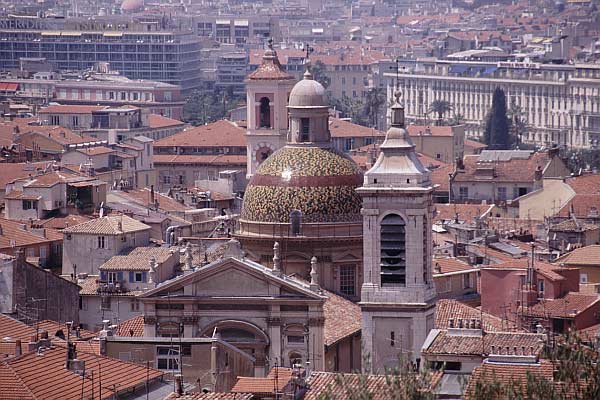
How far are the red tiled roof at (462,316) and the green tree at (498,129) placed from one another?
97132mm

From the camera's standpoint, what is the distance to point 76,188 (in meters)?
86.5

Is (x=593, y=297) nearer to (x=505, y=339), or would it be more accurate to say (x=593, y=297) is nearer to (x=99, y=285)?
(x=99, y=285)

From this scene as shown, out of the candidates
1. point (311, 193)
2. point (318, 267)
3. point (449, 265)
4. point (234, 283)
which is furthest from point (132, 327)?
point (449, 265)

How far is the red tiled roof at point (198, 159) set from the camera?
12300 cm

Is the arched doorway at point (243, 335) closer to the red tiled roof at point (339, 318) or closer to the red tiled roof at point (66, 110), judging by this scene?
the red tiled roof at point (339, 318)

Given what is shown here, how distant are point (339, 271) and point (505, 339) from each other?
16337 millimetres

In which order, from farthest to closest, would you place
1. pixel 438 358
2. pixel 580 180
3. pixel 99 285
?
pixel 580 180, pixel 99 285, pixel 438 358

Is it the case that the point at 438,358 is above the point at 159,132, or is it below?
above

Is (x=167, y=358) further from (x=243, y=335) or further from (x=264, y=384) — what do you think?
(x=243, y=335)

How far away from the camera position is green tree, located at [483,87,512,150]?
167m

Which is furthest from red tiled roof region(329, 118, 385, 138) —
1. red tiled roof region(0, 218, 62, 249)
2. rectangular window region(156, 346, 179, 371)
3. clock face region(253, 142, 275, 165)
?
rectangular window region(156, 346, 179, 371)

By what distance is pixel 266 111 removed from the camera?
107312mm

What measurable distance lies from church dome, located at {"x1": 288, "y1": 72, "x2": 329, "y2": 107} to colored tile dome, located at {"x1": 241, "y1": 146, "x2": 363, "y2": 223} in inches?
69.4

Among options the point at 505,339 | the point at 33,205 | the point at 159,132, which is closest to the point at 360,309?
the point at 505,339
